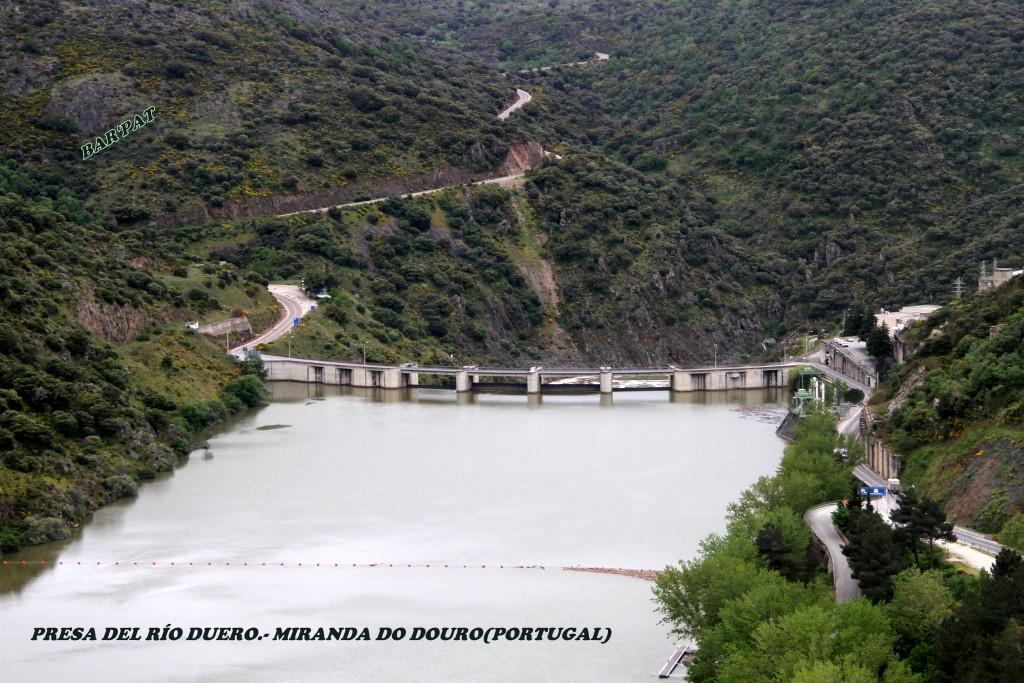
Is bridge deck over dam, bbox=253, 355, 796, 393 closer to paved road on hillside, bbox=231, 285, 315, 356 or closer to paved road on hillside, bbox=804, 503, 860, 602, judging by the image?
paved road on hillside, bbox=231, 285, 315, 356

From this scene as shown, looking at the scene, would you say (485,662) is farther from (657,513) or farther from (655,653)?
(657,513)

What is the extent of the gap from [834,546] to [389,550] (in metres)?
18.4

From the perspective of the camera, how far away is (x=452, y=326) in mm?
122438

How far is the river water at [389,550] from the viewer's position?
5222 centimetres

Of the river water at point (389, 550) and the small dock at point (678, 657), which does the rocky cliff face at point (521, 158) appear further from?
the small dock at point (678, 657)

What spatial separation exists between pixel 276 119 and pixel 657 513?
7697 centimetres

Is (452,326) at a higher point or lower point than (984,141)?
lower

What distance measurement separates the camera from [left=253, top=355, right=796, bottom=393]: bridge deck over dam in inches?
4377

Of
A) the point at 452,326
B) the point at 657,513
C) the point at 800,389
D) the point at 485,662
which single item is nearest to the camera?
the point at 485,662

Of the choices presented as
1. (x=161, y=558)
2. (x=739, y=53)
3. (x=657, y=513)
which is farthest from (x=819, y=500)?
(x=739, y=53)

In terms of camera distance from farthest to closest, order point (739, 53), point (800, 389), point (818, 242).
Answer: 1. point (739, 53)
2. point (818, 242)
3. point (800, 389)

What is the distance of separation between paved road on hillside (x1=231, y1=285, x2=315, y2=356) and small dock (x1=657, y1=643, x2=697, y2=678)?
6038cm

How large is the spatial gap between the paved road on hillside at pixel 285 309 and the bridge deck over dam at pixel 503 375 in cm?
182

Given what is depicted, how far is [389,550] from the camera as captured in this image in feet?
213
